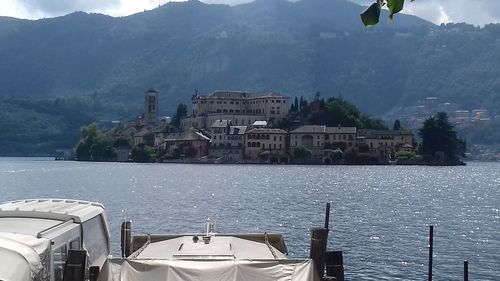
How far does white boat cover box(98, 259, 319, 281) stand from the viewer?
20938mm

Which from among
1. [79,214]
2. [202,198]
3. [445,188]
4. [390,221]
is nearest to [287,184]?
[445,188]

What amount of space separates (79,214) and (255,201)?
74.0 meters

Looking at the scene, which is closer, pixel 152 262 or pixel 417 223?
pixel 152 262

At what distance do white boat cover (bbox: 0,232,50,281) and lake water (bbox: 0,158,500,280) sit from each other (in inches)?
954

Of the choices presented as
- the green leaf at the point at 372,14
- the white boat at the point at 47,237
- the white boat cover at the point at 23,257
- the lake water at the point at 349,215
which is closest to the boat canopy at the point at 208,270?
the white boat cover at the point at 23,257

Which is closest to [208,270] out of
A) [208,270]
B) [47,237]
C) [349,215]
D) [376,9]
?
[208,270]

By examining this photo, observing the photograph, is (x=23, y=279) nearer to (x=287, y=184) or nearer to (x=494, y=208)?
(x=494, y=208)

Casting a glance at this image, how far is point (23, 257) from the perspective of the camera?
20.3m

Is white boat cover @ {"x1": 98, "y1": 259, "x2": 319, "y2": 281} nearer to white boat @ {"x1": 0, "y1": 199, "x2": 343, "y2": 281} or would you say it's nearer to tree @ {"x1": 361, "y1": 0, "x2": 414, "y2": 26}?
white boat @ {"x1": 0, "y1": 199, "x2": 343, "y2": 281}

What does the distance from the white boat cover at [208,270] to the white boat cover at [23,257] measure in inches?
66.8

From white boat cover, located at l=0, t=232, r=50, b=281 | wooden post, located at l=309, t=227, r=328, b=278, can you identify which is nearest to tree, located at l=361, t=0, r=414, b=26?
white boat cover, located at l=0, t=232, r=50, b=281

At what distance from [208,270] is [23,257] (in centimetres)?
Answer: 468

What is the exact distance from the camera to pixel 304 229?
220ft

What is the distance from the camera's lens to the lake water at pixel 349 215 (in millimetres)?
50500
